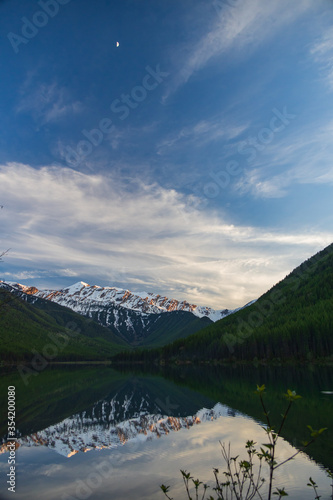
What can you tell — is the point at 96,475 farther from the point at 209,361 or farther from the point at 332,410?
the point at 209,361

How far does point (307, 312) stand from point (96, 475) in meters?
154

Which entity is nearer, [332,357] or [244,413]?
[244,413]

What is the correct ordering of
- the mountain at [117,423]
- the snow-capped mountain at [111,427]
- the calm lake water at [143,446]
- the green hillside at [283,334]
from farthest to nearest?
the green hillside at [283,334] → the mountain at [117,423] → the snow-capped mountain at [111,427] → the calm lake water at [143,446]

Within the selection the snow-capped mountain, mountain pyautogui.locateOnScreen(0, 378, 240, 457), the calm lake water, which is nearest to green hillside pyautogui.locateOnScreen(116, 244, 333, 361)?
the calm lake water

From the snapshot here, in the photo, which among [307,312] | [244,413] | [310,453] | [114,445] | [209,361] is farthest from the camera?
[209,361]

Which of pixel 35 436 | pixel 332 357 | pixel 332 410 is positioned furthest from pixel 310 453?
pixel 332 357

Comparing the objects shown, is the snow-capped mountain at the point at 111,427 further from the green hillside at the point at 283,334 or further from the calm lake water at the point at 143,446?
the green hillside at the point at 283,334

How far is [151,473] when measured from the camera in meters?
17.2

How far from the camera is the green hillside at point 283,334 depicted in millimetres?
119438

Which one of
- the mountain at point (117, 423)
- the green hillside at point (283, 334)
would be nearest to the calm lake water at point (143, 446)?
the mountain at point (117, 423)

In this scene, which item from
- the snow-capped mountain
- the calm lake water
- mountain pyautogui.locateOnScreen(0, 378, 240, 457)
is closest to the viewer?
the calm lake water

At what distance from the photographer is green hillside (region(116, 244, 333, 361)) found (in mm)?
119438

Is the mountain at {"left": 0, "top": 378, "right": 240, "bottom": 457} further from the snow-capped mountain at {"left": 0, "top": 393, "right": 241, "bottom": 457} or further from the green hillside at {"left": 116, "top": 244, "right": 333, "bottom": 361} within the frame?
the green hillside at {"left": 116, "top": 244, "right": 333, "bottom": 361}

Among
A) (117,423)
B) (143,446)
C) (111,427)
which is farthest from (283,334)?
(143,446)
